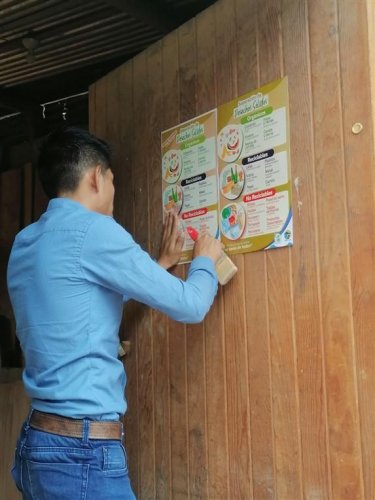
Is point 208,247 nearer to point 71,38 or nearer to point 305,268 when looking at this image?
point 305,268

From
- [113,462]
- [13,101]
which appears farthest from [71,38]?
[113,462]

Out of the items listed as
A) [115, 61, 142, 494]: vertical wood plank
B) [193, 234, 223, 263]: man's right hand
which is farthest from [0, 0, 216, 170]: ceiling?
[193, 234, 223, 263]: man's right hand

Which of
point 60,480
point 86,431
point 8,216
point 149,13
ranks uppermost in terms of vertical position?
point 149,13

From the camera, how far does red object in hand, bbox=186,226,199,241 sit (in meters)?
2.09

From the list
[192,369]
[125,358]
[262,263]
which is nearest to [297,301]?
[262,263]

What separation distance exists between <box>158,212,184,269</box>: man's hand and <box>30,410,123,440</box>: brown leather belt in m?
0.64

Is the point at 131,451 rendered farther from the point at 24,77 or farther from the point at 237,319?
the point at 24,77

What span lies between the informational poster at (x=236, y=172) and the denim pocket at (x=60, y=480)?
2.72 feet

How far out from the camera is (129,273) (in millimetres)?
1732

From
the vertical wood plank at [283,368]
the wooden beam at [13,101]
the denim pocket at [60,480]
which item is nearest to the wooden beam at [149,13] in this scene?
the vertical wood plank at [283,368]

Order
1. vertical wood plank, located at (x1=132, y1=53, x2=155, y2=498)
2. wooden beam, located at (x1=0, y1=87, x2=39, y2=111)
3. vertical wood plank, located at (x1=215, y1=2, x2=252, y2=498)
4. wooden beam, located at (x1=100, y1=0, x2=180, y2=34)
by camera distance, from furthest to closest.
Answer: wooden beam, located at (x1=0, y1=87, x2=39, y2=111), wooden beam, located at (x1=100, y1=0, x2=180, y2=34), vertical wood plank, located at (x1=132, y1=53, x2=155, y2=498), vertical wood plank, located at (x1=215, y1=2, x2=252, y2=498)

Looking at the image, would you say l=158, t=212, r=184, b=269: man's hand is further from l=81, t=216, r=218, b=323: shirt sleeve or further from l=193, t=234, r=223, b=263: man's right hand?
l=81, t=216, r=218, b=323: shirt sleeve

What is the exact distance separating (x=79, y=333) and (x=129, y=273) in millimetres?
242

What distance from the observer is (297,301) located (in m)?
1.71
